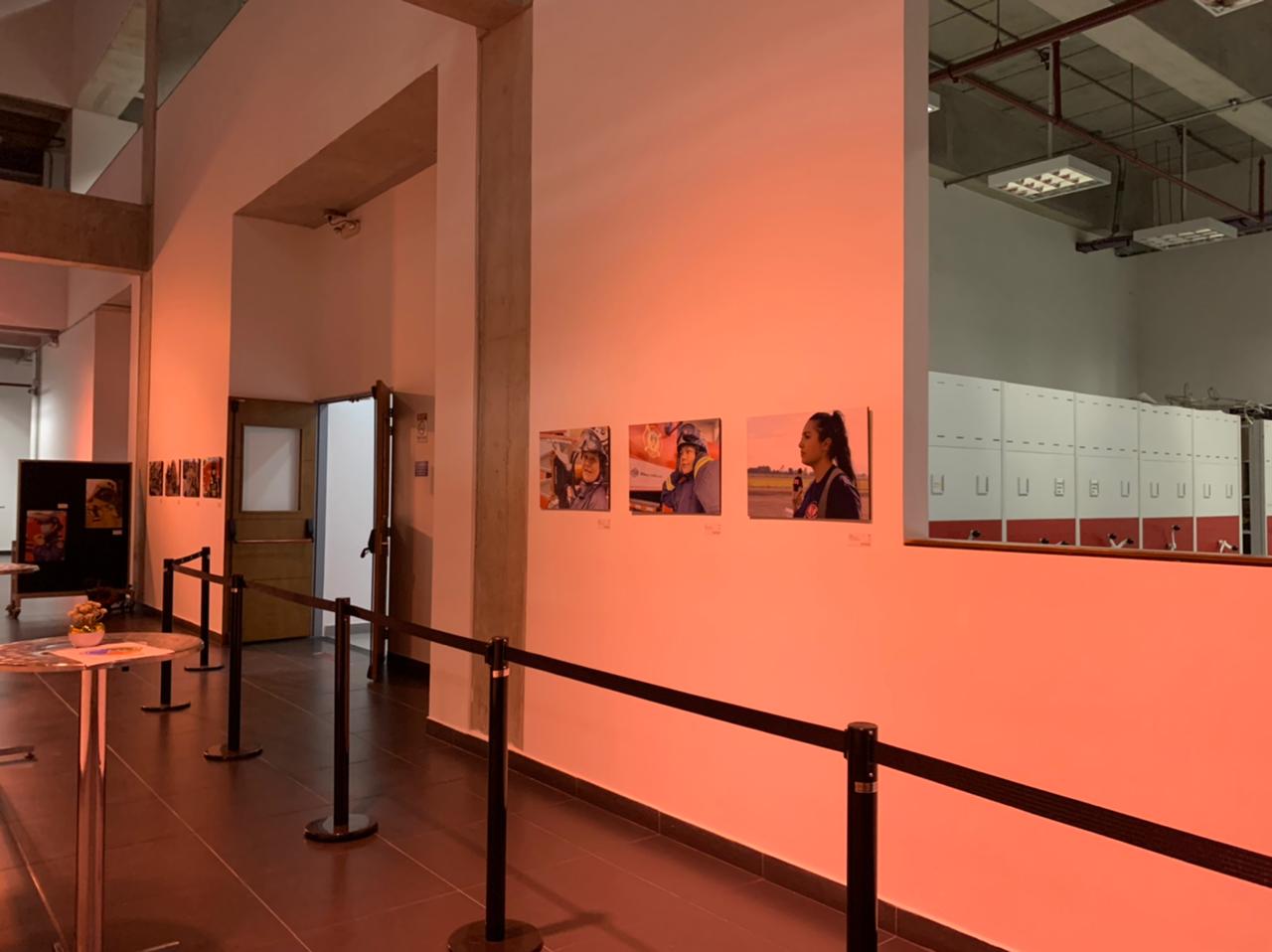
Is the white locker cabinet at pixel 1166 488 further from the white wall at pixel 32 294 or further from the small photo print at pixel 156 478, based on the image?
the white wall at pixel 32 294

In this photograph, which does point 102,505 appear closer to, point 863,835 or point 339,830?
point 339,830

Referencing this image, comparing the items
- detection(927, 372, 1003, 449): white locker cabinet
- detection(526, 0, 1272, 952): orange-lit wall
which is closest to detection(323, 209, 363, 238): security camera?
detection(526, 0, 1272, 952): orange-lit wall

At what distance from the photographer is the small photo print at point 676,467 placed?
14.6 feet

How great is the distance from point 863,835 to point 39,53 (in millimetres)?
18167

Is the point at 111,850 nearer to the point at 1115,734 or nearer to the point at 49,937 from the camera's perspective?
the point at 49,937

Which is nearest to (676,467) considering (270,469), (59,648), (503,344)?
(503,344)

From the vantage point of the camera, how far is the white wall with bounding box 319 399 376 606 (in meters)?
10.8

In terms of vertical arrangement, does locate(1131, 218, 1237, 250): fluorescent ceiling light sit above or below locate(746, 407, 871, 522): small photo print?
above

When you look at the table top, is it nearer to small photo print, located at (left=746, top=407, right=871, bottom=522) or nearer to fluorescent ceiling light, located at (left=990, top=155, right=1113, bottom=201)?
small photo print, located at (left=746, top=407, right=871, bottom=522)

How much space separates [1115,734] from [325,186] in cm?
869

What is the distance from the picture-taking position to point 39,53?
596 inches

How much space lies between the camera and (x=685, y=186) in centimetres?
461

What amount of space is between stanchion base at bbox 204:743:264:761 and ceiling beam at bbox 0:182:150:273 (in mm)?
9100

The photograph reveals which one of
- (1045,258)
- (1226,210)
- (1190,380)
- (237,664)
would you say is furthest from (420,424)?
(1226,210)
